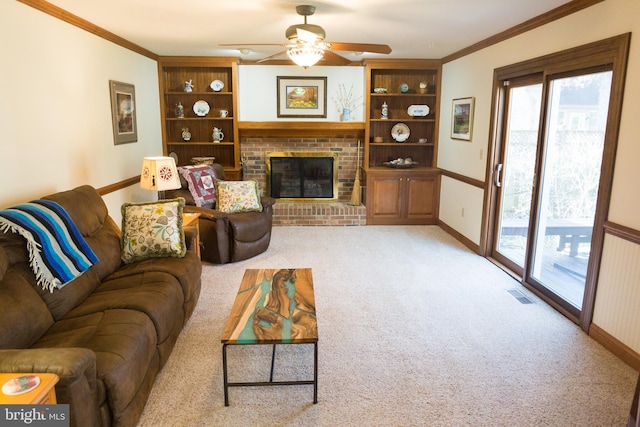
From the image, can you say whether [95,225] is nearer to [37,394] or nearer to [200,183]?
[37,394]

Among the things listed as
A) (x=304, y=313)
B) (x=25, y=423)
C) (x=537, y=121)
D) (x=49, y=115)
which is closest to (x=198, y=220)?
(x=49, y=115)

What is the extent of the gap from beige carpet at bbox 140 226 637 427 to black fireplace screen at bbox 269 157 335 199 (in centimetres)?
264

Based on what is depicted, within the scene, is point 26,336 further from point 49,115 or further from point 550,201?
point 550,201

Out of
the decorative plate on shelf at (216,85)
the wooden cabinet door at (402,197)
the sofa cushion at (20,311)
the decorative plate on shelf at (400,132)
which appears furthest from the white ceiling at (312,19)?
the sofa cushion at (20,311)

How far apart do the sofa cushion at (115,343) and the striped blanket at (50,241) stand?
→ 0.27 metres

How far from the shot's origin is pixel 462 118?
553 centimetres

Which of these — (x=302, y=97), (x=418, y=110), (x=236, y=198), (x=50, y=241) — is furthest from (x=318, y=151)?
(x=50, y=241)

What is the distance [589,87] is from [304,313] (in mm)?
2751

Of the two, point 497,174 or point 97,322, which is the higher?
point 497,174

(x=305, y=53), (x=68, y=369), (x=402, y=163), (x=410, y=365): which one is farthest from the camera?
(x=402, y=163)

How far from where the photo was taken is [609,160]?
2.95 m

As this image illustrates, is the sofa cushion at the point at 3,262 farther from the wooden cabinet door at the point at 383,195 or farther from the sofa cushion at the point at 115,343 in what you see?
the wooden cabinet door at the point at 383,195

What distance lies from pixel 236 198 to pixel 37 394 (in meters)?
3.55

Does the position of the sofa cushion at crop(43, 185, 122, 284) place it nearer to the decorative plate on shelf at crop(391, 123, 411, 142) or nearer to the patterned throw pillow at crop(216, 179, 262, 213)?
the patterned throw pillow at crop(216, 179, 262, 213)
